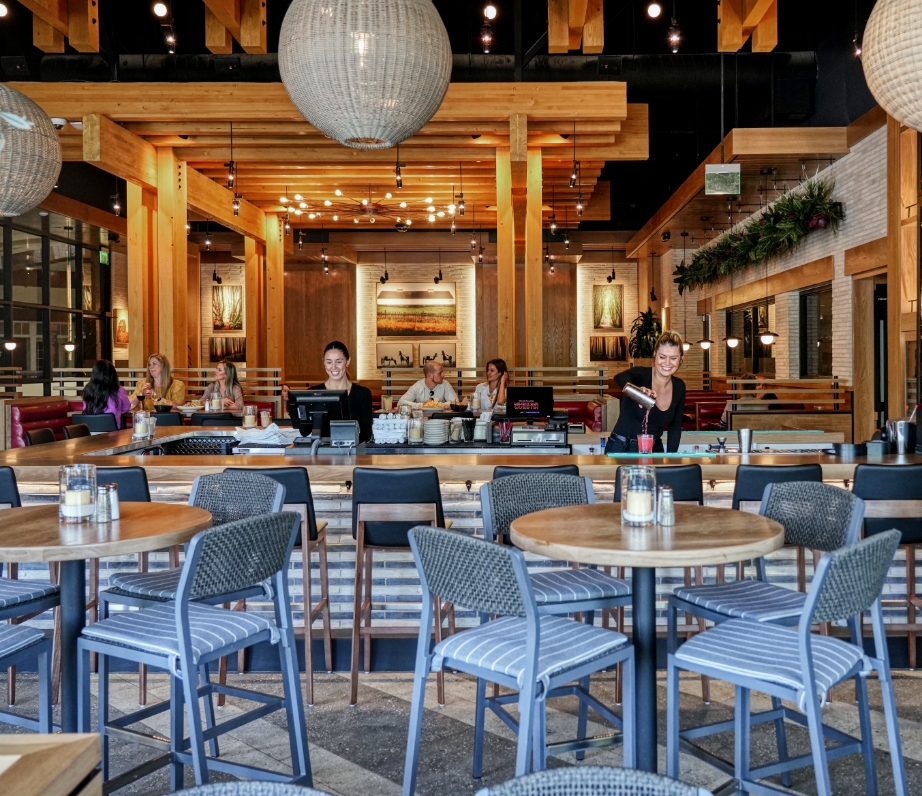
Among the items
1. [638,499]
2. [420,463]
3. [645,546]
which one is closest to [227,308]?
[420,463]

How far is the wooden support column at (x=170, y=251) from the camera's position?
10617 millimetres

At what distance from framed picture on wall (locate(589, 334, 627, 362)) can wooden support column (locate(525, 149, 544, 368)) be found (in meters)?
8.85

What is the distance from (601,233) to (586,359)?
2746 millimetres

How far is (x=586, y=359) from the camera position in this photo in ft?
62.2

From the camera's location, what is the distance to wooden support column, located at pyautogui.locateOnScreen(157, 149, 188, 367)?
34.8 ft

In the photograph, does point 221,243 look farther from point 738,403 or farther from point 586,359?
point 738,403

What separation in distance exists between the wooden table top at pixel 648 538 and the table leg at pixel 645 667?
150 millimetres

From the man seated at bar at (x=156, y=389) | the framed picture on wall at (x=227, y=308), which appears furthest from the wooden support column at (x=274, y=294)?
the man seated at bar at (x=156, y=389)

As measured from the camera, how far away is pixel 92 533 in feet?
8.59

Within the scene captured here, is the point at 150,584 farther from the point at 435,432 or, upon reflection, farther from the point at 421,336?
the point at 421,336

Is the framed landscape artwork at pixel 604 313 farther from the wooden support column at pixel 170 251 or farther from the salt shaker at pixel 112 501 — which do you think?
the salt shaker at pixel 112 501

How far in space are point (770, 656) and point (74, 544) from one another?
1.92 metres

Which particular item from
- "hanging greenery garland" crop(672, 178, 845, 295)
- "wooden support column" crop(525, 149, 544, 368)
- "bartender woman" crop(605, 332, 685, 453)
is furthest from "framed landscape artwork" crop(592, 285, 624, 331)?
"bartender woman" crop(605, 332, 685, 453)

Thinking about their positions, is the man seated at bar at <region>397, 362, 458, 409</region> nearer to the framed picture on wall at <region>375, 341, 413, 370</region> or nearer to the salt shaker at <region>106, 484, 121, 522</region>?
the salt shaker at <region>106, 484, 121, 522</region>
